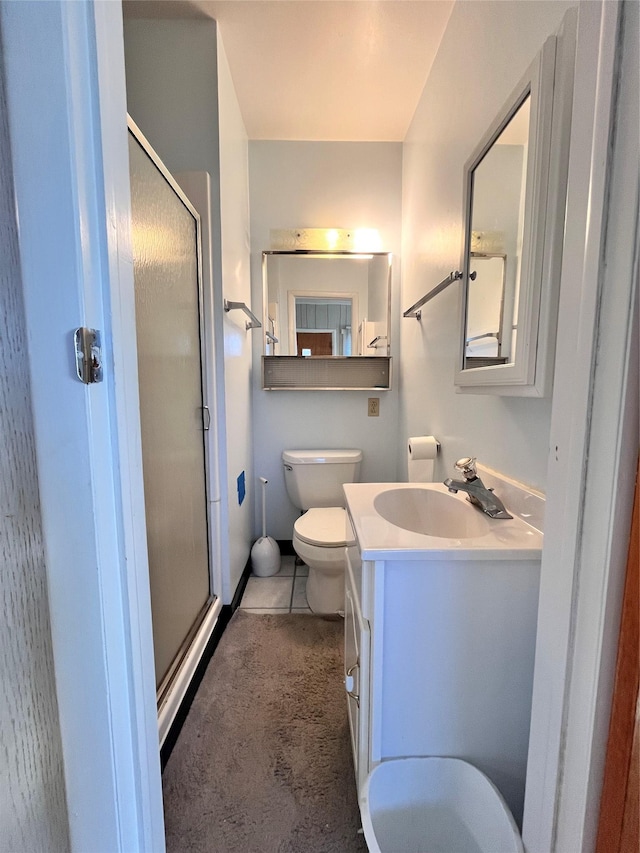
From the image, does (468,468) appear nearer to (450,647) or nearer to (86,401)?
(450,647)

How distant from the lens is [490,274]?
102cm

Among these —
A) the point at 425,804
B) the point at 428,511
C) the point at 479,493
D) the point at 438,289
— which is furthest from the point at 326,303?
the point at 425,804

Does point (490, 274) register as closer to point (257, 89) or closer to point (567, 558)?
point (567, 558)

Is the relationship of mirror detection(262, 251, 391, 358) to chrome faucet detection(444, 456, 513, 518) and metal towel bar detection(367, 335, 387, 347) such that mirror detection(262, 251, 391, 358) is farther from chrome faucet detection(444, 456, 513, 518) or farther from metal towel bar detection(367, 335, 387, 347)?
chrome faucet detection(444, 456, 513, 518)

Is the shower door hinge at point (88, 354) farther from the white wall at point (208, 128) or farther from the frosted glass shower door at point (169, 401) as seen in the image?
the white wall at point (208, 128)

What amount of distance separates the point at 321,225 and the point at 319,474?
1503 millimetres

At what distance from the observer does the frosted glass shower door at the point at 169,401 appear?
1042 millimetres

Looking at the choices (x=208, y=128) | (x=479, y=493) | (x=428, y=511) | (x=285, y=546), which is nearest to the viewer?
(x=479, y=493)

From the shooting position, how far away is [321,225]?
216 cm

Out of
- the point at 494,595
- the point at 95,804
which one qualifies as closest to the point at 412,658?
the point at 494,595

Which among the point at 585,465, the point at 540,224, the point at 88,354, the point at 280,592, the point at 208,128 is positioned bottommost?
the point at 280,592

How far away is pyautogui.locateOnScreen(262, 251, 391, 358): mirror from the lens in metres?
2.17

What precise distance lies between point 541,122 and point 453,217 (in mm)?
591

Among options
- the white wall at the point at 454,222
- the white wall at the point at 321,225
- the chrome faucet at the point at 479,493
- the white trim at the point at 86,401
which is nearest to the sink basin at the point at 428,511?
the chrome faucet at the point at 479,493
